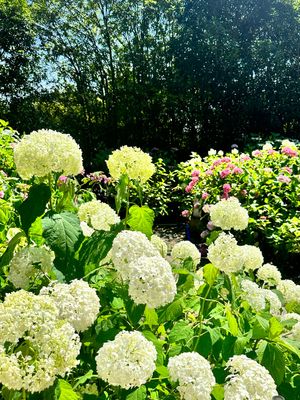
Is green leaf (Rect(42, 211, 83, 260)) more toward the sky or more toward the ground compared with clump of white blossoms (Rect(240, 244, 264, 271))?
more toward the sky

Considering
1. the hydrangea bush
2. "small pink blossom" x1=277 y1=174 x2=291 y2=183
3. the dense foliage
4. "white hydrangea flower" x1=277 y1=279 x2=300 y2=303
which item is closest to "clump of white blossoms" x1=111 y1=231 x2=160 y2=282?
the hydrangea bush

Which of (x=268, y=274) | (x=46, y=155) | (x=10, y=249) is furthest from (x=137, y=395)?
(x=268, y=274)

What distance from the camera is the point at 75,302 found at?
1.10 metres

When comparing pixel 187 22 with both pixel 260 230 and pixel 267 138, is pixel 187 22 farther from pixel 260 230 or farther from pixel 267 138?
pixel 260 230

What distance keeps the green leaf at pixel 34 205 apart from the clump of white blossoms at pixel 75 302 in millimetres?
182

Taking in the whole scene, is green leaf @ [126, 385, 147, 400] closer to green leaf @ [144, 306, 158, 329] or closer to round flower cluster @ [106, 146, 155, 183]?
green leaf @ [144, 306, 158, 329]

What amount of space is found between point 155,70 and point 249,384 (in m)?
9.14

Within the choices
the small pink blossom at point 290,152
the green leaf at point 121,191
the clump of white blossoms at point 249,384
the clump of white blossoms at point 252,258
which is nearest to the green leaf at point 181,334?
the clump of white blossoms at point 249,384

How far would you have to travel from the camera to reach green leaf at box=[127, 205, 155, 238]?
4.85 ft

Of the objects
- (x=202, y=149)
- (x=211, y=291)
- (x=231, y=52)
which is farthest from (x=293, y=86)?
(x=211, y=291)

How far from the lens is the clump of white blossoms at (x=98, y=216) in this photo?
4.95 ft

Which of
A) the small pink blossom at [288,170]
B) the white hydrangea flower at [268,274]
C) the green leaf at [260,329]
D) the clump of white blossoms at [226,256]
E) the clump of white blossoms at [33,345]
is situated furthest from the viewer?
the small pink blossom at [288,170]

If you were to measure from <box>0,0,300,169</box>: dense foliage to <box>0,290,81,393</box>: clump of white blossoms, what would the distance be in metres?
8.83

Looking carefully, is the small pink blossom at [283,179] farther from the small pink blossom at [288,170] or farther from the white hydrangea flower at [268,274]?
the white hydrangea flower at [268,274]
